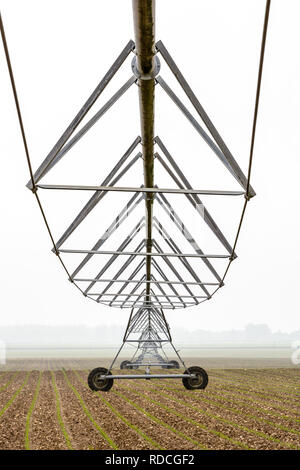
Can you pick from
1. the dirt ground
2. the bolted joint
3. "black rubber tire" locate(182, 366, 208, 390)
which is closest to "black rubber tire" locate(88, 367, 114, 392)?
the dirt ground

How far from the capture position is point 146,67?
12.3 feet

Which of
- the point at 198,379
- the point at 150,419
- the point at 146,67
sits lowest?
the point at 150,419

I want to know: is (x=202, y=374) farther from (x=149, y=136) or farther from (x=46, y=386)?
(x=149, y=136)

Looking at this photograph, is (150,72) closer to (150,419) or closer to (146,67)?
(146,67)

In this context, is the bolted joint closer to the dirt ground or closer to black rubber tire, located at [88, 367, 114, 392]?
the dirt ground

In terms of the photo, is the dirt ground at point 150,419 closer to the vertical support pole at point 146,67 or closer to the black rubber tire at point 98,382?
the black rubber tire at point 98,382

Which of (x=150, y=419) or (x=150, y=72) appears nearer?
(x=150, y=72)

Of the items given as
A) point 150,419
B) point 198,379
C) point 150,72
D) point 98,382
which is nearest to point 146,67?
point 150,72

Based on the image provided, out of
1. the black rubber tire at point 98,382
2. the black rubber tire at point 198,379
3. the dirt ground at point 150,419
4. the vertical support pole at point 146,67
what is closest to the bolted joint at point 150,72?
the vertical support pole at point 146,67

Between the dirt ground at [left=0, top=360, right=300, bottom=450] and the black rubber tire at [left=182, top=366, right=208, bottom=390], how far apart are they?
0.21 metres

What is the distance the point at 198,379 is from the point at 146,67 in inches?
386

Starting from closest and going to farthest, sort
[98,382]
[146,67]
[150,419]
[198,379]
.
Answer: [146,67] < [150,419] < [98,382] < [198,379]

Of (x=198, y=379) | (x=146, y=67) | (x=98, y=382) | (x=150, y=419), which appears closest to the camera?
(x=146, y=67)
